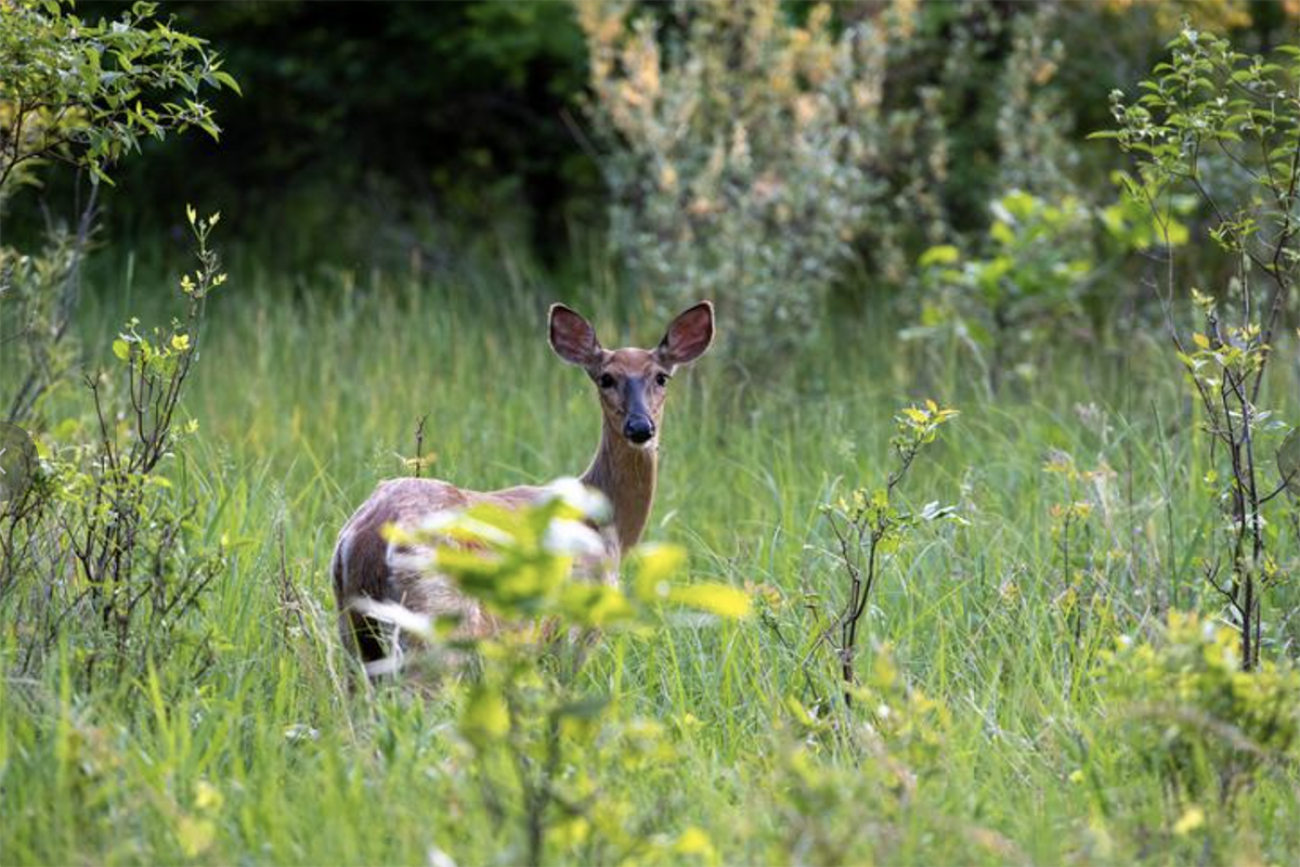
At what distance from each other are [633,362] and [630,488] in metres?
0.43

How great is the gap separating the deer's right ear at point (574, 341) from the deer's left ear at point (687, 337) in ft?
0.66

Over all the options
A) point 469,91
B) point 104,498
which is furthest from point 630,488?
point 469,91

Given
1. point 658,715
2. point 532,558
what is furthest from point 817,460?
point 532,558

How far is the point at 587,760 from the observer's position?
11.1ft

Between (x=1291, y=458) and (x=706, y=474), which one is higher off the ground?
(x=1291, y=458)

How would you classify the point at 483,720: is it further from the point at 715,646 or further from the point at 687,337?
the point at 687,337

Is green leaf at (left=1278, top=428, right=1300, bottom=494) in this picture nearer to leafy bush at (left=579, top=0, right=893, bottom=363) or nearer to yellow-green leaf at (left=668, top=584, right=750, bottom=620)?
yellow-green leaf at (left=668, top=584, right=750, bottom=620)

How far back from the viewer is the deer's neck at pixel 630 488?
5.80 m

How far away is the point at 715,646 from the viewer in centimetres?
492

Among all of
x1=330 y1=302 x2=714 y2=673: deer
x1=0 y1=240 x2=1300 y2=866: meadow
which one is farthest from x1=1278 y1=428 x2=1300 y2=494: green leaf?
x1=330 y1=302 x2=714 y2=673: deer

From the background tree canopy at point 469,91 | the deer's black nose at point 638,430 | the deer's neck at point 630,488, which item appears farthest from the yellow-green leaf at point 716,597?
the background tree canopy at point 469,91

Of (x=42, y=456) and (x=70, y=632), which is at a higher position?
(x=42, y=456)

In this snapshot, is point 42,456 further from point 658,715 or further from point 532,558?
point 532,558

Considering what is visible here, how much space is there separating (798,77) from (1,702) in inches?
304
